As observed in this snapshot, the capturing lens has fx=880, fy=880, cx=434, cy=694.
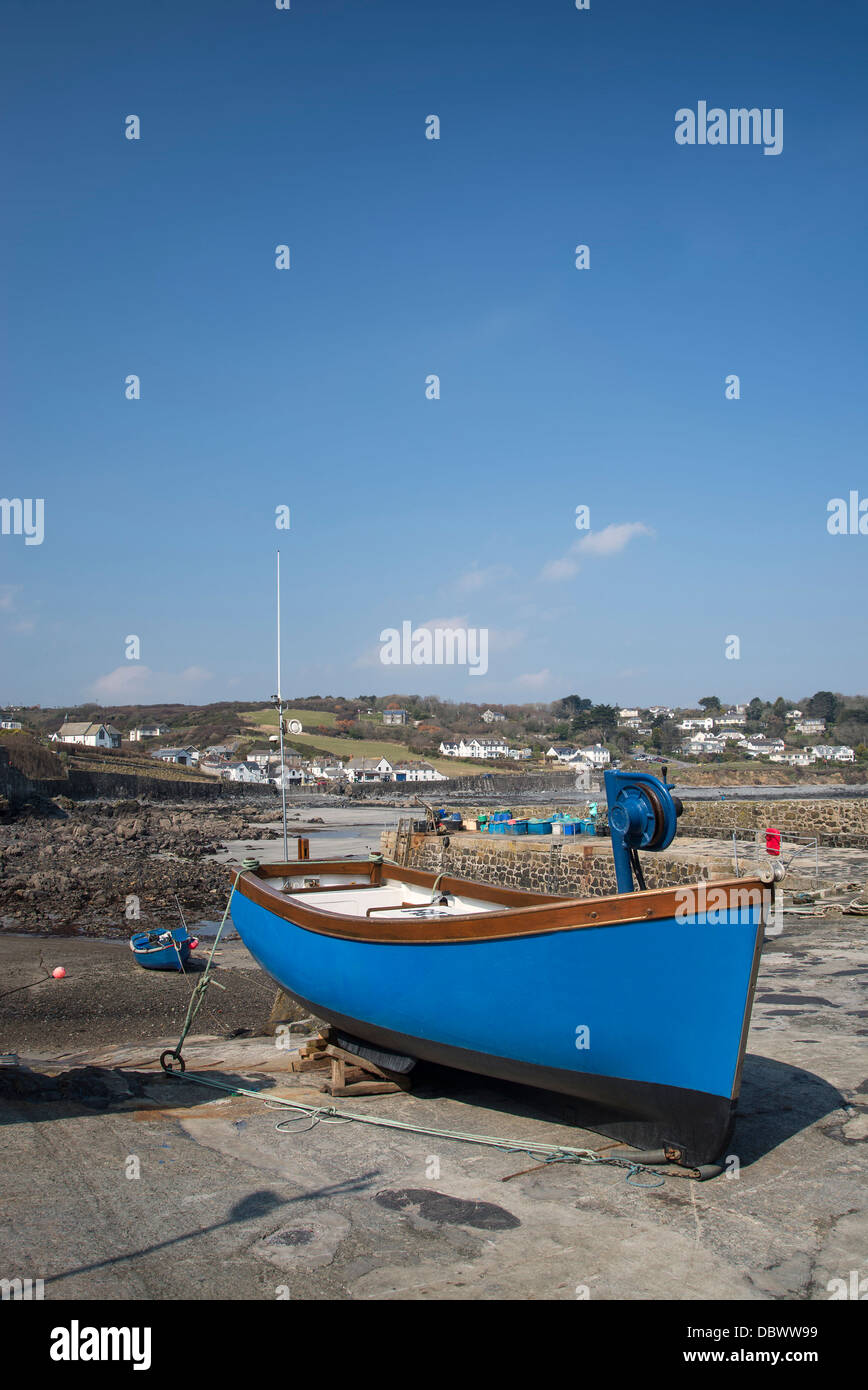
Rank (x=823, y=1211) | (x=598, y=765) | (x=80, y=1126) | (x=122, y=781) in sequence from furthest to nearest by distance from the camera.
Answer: (x=598, y=765) < (x=122, y=781) < (x=80, y=1126) < (x=823, y=1211)

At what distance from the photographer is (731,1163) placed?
18.8ft

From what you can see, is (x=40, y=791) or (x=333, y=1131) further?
(x=40, y=791)

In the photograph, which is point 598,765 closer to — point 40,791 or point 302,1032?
point 40,791

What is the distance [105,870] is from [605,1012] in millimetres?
26319

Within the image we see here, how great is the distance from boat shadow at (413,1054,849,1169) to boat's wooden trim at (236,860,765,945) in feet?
4.94

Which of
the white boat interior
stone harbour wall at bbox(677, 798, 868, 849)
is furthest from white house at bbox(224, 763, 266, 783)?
the white boat interior

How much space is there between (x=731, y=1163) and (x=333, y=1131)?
291cm

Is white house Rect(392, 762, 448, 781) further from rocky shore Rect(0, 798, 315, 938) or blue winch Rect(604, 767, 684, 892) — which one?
blue winch Rect(604, 767, 684, 892)

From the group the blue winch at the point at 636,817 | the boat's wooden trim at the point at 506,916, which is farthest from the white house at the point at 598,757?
the blue winch at the point at 636,817

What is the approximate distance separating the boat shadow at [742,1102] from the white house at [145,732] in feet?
472

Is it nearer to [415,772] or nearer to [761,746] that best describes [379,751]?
[415,772]

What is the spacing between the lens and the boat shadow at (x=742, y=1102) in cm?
627
